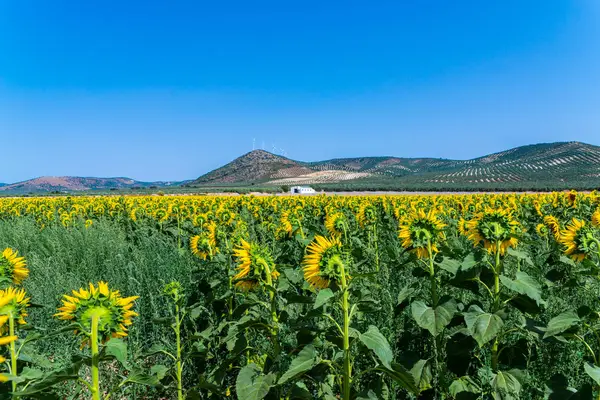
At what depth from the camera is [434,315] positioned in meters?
2.01

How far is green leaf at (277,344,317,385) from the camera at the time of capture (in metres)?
1.53

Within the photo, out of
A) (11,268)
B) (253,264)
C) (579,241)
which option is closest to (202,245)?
(253,264)

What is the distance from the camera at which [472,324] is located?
1.95m

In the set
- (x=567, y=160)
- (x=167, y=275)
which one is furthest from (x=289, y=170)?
(x=167, y=275)

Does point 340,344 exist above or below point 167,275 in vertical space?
above

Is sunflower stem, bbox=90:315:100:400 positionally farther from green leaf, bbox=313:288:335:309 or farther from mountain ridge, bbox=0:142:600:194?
mountain ridge, bbox=0:142:600:194

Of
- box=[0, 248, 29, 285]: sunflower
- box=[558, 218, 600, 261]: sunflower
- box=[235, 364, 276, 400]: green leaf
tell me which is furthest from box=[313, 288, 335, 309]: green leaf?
box=[558, 218, 600, 261]: sunflower

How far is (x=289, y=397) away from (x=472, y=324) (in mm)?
977

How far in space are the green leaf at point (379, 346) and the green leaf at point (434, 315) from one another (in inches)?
17.6

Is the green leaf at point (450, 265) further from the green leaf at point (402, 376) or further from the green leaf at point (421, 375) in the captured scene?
the green leaf at point (402, 376)

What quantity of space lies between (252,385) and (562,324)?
1428 millimetres

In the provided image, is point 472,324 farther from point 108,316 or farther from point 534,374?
point 108,316

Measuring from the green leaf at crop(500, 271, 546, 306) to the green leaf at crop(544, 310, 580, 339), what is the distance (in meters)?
0.14

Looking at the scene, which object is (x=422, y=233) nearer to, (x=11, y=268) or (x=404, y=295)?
(x=404, y=295)
